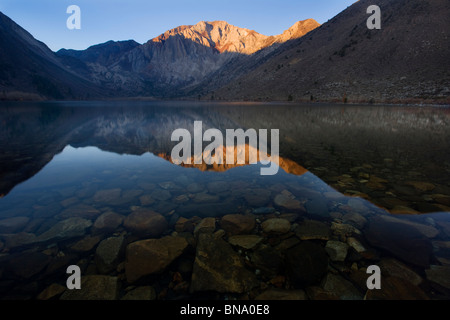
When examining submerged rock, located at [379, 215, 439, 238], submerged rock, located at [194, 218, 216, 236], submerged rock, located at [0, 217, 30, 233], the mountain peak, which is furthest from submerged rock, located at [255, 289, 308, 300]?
the mountain peak

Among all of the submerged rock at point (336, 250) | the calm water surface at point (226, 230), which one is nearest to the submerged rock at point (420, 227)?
the calm water surface at point (226, 230)

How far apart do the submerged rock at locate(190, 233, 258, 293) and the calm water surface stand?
2 centimetres

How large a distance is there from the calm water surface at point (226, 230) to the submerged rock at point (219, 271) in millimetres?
21

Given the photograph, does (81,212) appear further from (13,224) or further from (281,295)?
(281,295)

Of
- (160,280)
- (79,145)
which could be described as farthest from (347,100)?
(160,280)

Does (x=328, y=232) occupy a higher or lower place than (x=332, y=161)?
lower

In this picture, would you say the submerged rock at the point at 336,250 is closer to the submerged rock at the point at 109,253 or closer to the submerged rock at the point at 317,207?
the submerged rock at the point at 317,207

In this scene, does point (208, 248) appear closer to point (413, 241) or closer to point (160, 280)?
point (160, 280)

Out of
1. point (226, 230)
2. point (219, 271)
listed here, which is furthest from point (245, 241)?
point (219, 271)

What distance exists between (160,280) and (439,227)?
6.65 meters

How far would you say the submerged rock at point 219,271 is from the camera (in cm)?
382

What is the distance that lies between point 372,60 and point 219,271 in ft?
330

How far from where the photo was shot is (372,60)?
79812 millimetres
